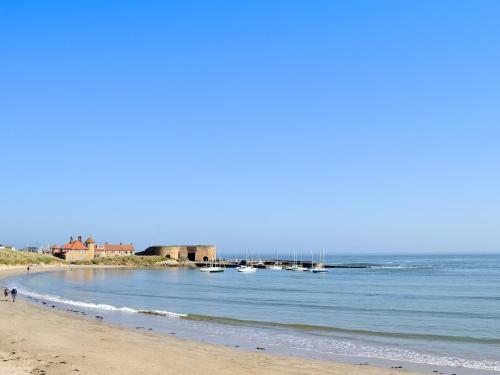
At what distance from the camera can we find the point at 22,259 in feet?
379

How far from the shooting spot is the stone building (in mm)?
155500

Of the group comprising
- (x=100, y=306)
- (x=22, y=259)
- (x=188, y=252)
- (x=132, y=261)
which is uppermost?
(x=188, y=252)

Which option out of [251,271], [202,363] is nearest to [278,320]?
[202,363]

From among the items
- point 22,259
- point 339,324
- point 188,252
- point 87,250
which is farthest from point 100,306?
point 188,252

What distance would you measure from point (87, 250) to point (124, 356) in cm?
12663

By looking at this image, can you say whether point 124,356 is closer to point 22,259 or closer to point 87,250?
point 22,259

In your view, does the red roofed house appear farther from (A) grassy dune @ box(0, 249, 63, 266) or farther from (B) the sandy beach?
(B) the sandy beach

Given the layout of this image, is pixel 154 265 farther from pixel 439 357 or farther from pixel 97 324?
pixel 439 357

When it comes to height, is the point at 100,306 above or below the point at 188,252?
below

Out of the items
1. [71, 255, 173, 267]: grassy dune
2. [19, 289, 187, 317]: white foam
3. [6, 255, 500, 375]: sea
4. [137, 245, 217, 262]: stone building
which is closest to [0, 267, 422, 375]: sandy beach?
[6, 255, 500, 375]: sea

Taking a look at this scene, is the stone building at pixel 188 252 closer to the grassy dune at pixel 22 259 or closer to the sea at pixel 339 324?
the grassy dune at pixel 22 259

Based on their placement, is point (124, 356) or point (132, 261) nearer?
point (124, 356)

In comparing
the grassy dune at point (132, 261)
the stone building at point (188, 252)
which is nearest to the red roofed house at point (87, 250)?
the grassy dune at point (132, 261)

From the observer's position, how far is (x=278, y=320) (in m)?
33.8
